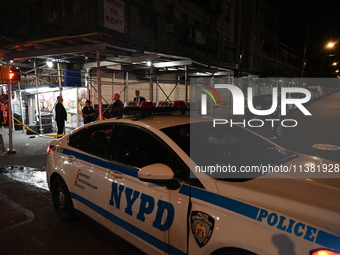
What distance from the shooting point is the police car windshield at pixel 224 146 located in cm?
261

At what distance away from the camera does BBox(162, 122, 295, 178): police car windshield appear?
2.61m

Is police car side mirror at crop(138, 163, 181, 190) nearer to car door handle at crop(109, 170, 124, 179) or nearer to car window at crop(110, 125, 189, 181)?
car window at crop(110, 125, 189, 181)

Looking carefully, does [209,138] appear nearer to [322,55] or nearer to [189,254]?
[189,254]

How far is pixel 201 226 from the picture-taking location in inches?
79.5

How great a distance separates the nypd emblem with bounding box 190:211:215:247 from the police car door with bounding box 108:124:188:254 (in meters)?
0.09

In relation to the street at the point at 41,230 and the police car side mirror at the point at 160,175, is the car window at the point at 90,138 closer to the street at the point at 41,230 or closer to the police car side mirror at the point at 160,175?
the street at the point at 41,230

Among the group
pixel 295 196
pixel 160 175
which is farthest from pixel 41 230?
pixel 295 196

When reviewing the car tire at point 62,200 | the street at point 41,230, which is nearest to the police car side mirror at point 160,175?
the street at point 41,230

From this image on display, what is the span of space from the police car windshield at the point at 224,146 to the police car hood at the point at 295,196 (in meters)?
0.43

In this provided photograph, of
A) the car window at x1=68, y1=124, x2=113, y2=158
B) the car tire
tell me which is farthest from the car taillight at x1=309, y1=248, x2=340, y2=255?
the car tire

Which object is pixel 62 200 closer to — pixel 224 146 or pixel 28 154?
pixel 224 146

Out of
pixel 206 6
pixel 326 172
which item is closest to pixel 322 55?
pixel 206 6

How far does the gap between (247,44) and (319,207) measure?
1183 inches

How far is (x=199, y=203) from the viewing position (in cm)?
207
